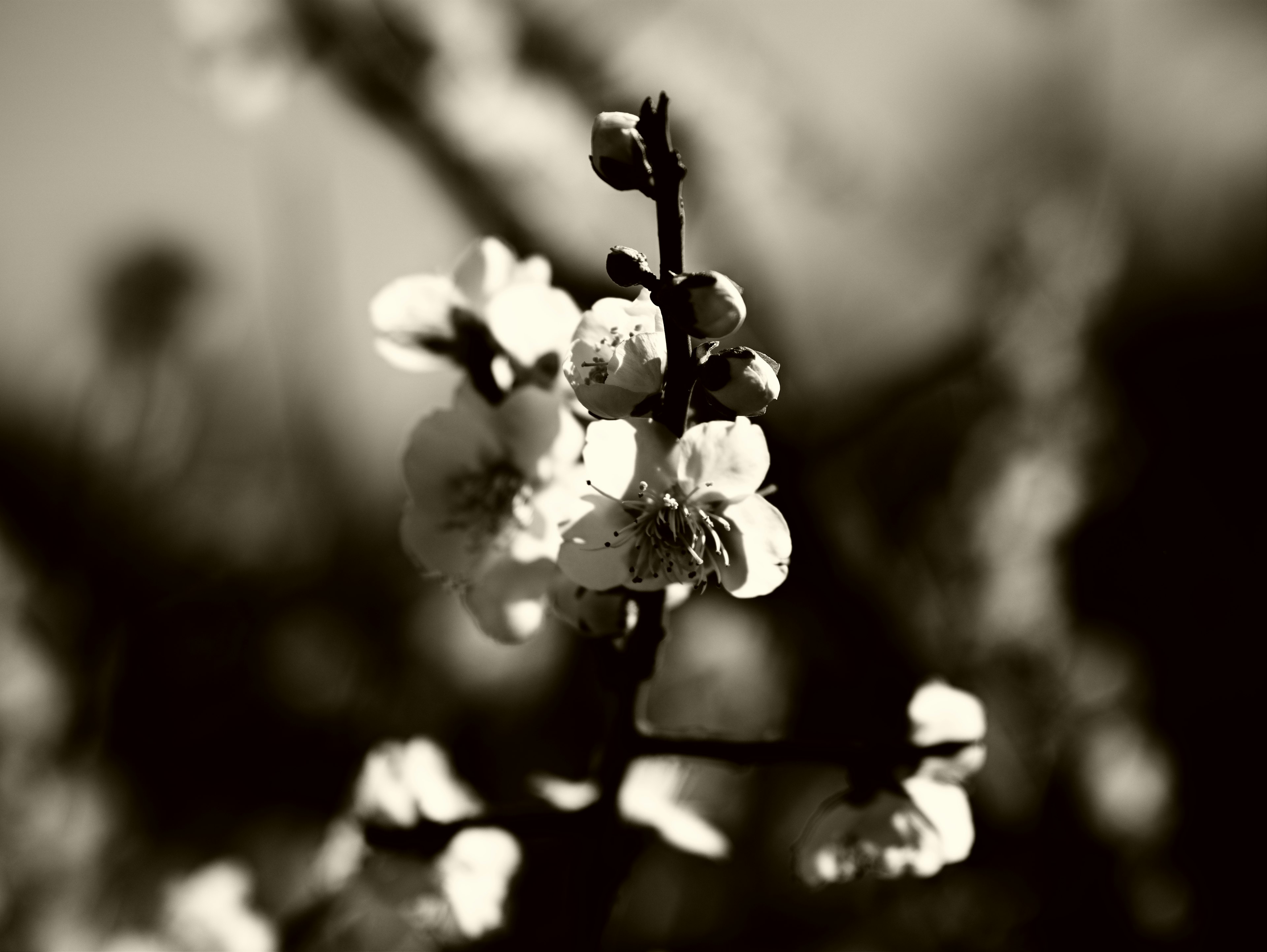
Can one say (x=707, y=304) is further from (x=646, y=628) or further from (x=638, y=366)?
(x=646, y=628)

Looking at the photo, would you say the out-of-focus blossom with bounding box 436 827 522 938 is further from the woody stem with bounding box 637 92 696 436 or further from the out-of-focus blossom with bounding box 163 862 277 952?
the out-of-focus blossom with bounding box 163 862 277 952

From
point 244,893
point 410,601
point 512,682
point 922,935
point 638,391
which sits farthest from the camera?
point 410,601

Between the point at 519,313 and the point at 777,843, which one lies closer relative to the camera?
the point at 519,313

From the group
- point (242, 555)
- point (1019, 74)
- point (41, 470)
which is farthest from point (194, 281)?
point (1019, 74)

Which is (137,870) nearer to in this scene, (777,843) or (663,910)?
(663,910)

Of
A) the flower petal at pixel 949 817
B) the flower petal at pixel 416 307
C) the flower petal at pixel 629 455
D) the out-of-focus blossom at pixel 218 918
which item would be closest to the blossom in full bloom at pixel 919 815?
the flower petal at pixel 949 817

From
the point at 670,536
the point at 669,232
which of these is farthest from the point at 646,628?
the point at 669,232
